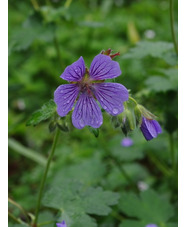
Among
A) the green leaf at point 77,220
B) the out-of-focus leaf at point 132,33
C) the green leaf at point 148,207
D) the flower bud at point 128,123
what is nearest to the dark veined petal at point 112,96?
the flower bud at point 128,123

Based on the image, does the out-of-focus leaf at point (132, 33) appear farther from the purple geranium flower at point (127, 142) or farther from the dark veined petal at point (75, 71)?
the dark veined petal at point (75, 71)

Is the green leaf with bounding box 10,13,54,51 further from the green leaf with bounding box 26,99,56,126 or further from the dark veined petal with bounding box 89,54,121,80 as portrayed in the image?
the dark veined petal with bounding box 89,54,121,80

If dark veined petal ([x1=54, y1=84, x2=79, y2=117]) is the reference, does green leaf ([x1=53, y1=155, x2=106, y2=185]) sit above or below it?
above

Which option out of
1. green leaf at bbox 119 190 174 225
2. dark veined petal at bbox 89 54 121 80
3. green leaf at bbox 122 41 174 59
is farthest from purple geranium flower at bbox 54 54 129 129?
green leaf at bbox 119 190 174 225

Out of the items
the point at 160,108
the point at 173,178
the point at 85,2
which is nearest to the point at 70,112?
the point at 160,108

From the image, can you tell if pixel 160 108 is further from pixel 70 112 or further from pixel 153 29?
pixel 153 29
